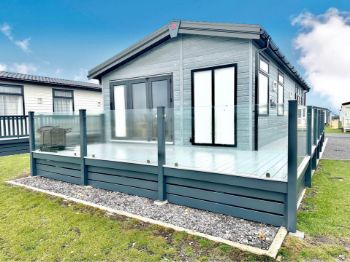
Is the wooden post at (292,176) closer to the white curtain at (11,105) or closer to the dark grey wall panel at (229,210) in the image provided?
the dark grey wall panel at (229,210)

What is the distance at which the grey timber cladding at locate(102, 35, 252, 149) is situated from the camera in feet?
17.0

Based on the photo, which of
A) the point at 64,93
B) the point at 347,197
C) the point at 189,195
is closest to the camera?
the point at 189,195

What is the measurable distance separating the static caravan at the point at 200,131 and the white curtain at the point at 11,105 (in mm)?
6218

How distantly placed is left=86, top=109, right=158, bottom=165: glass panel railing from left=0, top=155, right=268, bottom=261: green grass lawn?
3.77 ft

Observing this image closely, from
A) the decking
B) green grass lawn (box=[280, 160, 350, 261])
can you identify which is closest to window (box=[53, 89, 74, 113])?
the decking

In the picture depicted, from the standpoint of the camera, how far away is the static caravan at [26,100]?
400 inches

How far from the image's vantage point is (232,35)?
19.6 feet

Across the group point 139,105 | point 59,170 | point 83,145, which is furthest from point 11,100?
point 83,145

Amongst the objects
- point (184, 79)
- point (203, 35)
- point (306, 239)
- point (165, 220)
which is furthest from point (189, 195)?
point (203, 35)

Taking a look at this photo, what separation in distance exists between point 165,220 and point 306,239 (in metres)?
1.75

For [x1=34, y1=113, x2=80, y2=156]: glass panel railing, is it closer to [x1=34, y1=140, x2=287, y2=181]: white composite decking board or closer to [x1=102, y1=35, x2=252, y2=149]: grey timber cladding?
[x1=34, y1=140, x2=287, y2=181]: white composite decking board

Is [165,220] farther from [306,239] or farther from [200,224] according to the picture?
[306,239]

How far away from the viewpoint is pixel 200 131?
5488 millimetres

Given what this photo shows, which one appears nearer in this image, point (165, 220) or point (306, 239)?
point (306, 239)
